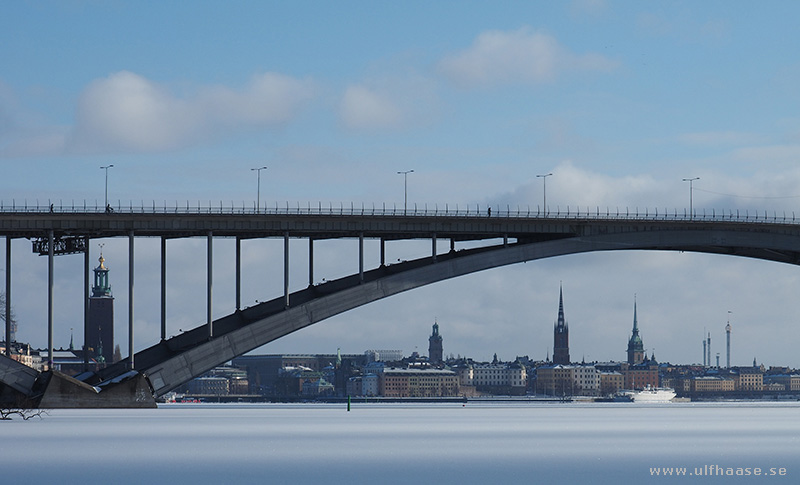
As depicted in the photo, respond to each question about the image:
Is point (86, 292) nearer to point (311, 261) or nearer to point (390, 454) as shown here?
point (311, 261)

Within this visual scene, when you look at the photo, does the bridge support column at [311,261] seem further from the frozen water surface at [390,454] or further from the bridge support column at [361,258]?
the frozen water surface at [390,454]

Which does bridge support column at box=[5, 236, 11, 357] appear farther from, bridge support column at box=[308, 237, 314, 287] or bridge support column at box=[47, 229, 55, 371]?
bridge support column at box=[308, 237, 314, 287]

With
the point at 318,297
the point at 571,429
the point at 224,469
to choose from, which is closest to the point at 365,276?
the point at 318,297

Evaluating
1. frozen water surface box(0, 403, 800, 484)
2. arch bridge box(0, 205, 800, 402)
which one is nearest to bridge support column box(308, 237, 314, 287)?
arch bridge box(0, 205, 800, 402)

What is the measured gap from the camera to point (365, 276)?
9281 cm

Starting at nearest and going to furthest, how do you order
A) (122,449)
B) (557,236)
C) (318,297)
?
1. (122,449)
2. (318,297)
3. (557,236)

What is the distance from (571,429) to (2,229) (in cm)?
3874

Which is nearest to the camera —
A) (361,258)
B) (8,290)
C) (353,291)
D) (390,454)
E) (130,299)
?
(390,454)

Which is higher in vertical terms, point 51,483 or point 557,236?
point 557,236

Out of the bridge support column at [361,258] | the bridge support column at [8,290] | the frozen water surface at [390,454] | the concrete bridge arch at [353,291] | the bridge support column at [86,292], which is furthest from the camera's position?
the bridge support column at [361,258]

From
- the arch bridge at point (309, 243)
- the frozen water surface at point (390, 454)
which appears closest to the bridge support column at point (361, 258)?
the arch bridge at point (309, 243)

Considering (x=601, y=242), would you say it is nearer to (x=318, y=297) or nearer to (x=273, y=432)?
(x=318, y=297)

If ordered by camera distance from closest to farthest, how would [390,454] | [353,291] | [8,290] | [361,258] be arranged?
1. [390,454]
2. [8,290]
3. [353,291]
4. [361,258]

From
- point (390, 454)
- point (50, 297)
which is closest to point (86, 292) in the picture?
point (50, 297)
